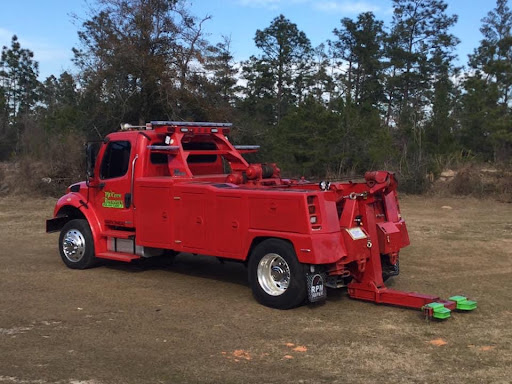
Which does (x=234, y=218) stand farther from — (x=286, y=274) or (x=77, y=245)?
(x=77, y=245)

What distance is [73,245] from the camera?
9.85 meters

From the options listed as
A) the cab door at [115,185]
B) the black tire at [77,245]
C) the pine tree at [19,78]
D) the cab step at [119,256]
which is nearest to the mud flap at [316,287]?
the cab step at [119,256]

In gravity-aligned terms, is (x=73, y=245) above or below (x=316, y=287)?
above

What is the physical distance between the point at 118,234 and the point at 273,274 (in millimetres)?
3114

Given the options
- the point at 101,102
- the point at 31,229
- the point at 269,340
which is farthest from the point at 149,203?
the point at 101,102

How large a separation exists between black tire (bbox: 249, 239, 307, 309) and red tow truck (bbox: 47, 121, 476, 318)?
1 centimetres

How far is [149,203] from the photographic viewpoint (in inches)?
338

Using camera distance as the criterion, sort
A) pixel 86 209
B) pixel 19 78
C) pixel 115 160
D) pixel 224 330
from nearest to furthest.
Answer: pixel 224 330
pixel 115 160
pixel 86 209
pixel 19 78

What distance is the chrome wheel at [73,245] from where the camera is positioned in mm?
9758

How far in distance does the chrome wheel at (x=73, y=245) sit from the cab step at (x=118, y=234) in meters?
0.53

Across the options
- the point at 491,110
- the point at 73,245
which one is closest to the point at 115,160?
the point at 73,245

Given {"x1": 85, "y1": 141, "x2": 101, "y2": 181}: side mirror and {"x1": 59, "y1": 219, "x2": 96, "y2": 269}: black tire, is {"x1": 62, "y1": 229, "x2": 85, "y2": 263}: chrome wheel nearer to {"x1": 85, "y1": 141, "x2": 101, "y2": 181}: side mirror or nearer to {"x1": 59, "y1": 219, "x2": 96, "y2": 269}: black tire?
{"x1": 59, "y1": 219, "x2": 96, "y2": 269}: black tire

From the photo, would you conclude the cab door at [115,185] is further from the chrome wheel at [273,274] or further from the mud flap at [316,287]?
the mud flap at [316,287]

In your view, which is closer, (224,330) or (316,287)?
(224,330)
